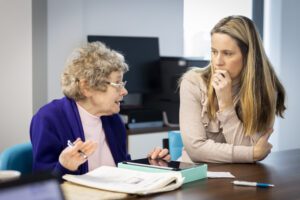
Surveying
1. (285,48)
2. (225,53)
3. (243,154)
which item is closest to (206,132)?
(243,154)

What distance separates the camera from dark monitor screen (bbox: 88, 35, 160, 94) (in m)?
3.97

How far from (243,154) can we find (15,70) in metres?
2.12

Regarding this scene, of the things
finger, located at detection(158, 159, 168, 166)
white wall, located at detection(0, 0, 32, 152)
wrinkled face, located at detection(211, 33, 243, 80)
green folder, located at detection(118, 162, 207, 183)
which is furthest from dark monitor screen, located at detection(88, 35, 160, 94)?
green folder, located at detection(118, 162, 207, 183)

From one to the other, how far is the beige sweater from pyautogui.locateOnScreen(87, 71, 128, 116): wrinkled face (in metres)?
0.29

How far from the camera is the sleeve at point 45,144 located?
5.89ft

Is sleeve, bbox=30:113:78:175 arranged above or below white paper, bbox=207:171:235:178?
above

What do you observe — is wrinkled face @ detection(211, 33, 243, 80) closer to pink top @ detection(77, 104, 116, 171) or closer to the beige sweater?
the beige sweater

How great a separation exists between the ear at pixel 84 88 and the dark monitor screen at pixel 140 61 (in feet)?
6.22

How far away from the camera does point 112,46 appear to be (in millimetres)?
3898

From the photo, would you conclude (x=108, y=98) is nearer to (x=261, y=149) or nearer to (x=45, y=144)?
(x=45, y=144)

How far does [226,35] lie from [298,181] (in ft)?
2.55

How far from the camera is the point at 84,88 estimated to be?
2.03 m

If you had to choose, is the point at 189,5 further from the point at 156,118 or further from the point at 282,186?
the point at 282,186

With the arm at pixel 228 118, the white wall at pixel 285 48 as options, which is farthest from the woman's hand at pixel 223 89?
the white wall at pixel 285 48
